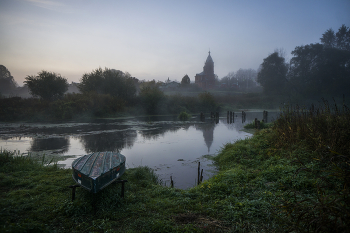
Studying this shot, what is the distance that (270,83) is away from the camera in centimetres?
5222

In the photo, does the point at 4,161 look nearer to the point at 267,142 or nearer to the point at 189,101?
the point at 267,142

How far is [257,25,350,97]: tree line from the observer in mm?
44000

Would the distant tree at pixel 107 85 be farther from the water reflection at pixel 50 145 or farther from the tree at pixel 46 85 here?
the water reflection at pixel 50 145

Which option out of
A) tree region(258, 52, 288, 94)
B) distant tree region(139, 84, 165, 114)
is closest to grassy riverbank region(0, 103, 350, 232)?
distant tree region(139, 84, 165, 114)

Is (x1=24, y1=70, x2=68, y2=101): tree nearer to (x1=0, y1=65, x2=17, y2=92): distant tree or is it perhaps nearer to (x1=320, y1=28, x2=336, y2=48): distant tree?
(x1=0, y1=65, x2=17, y2=92): distant tree

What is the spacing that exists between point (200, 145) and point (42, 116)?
76.4ft

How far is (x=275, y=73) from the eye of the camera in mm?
52062

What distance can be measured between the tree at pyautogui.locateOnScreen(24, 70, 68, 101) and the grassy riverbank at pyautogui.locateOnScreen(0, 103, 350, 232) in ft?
92.4

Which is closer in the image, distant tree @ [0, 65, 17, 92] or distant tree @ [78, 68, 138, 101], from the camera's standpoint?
distant tree @ [78, 68, 138, 101]

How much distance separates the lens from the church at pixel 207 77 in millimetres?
77812

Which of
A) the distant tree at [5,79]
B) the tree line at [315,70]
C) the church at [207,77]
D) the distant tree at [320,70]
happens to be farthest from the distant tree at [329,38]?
the distant tree at [5,79]

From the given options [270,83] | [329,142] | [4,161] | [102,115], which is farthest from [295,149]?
[270,83]

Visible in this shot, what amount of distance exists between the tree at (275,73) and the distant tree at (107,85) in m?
36.1

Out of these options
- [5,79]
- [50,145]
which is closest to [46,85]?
[50,145]
